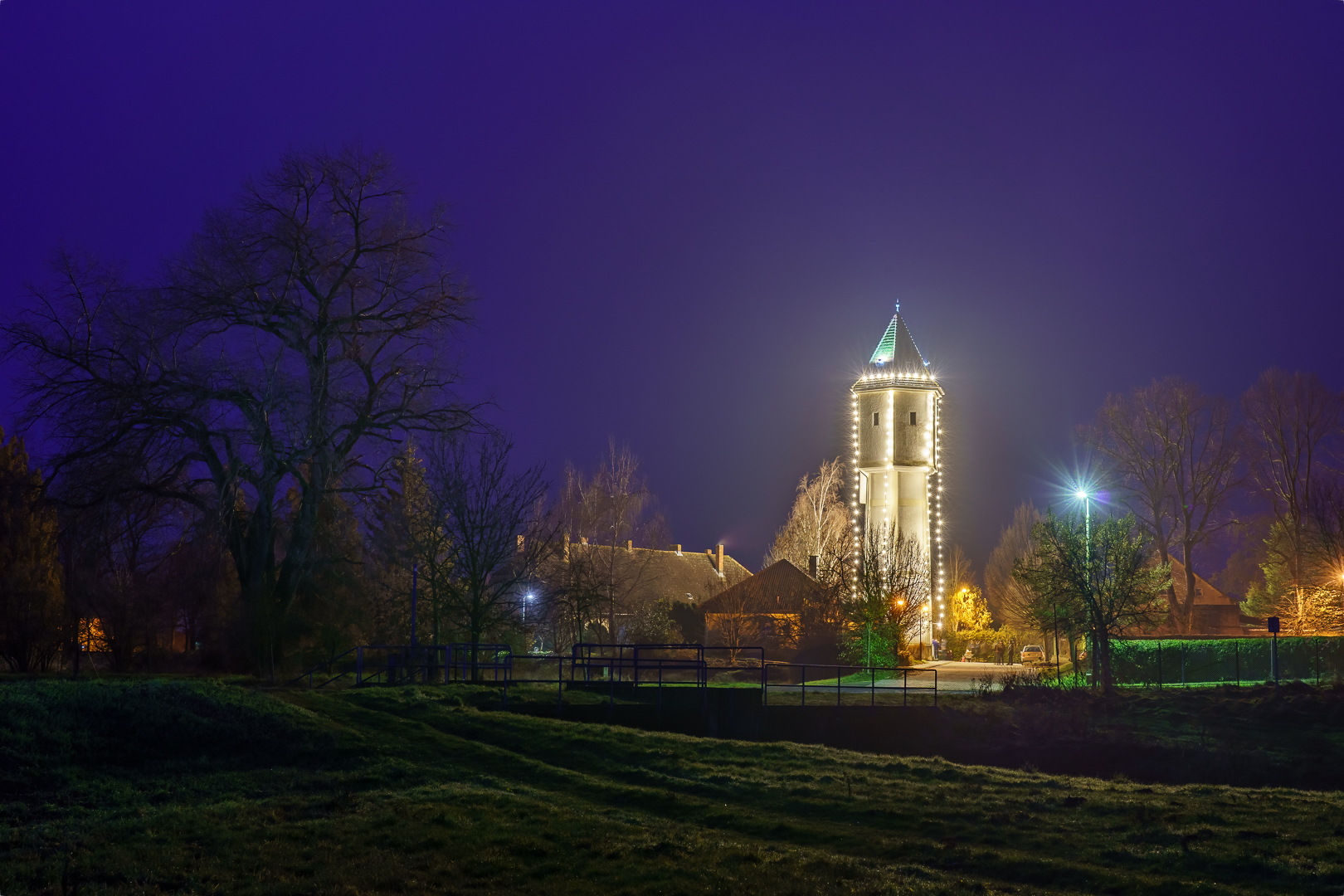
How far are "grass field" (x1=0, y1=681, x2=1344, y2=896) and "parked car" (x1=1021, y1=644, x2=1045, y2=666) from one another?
37577 millimetres

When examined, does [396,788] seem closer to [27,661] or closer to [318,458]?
[318,458]

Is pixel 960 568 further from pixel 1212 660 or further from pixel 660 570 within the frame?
pixel 1212 660

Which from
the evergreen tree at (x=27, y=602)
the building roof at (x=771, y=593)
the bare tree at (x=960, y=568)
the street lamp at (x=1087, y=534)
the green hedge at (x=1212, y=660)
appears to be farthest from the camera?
the bare tree at (x=960, y=568)

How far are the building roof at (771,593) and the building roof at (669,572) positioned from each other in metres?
5.12

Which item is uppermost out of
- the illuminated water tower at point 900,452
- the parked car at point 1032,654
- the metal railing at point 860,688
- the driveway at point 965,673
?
the illuminated water tower at point 900,452

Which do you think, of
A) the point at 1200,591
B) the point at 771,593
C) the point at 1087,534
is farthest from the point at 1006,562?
the point at 1087,534

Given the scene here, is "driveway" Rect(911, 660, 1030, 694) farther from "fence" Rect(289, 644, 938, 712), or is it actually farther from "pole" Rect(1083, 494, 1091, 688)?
"pole" Rect(1083, 494, 1091, 688)

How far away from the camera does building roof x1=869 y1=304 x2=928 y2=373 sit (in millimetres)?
63250

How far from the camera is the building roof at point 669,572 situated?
6172 centimetres

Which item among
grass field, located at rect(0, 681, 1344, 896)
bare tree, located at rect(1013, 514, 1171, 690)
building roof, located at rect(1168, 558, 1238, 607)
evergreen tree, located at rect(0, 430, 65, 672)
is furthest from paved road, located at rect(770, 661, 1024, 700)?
evergreen tree, located at rect(0, 430, 65, 672)

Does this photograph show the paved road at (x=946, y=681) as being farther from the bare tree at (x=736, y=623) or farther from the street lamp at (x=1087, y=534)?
the bare tree at (x=736, y=623)

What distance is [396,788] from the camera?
14.9m

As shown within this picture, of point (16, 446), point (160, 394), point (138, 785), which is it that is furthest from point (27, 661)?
point (138, 785)

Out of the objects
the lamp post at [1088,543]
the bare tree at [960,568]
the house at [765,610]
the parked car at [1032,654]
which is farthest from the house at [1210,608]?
the lamp post at [1088,543]
